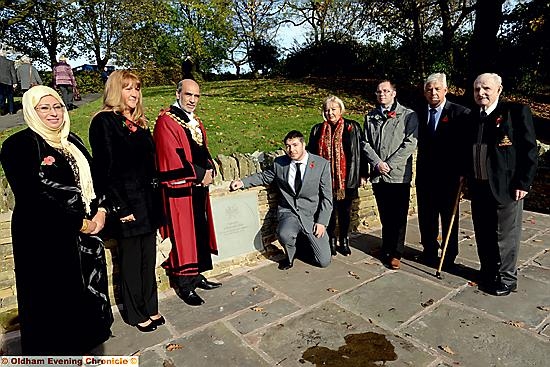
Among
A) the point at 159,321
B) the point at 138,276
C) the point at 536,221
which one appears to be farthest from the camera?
the point at 536,221

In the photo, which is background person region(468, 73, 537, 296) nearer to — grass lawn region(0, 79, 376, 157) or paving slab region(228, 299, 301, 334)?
paving slab region(228, 299, 301, 334)

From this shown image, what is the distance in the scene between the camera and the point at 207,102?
1347cm

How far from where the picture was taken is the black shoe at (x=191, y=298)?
12.1ft

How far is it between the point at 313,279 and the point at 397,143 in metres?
1.67

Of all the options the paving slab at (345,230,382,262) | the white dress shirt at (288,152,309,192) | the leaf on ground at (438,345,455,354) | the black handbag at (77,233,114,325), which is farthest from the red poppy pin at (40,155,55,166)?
the paving slab at (345,230,382,262)

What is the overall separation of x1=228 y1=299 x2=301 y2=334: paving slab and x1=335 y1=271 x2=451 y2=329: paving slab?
480 mm

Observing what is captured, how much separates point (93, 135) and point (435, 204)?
3.33m

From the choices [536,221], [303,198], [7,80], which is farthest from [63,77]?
[536,221]

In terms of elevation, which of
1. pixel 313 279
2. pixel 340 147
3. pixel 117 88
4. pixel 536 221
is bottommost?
pixel 536 221

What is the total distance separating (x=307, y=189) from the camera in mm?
4363

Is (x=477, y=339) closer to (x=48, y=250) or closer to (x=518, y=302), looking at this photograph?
(x=518, y=302)

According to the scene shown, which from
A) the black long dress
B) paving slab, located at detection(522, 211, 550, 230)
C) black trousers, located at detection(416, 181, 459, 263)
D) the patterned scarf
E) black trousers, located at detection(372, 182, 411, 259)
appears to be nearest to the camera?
the black long dress

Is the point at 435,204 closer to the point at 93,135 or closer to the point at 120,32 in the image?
the point at 93,135

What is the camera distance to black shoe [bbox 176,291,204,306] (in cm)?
369
